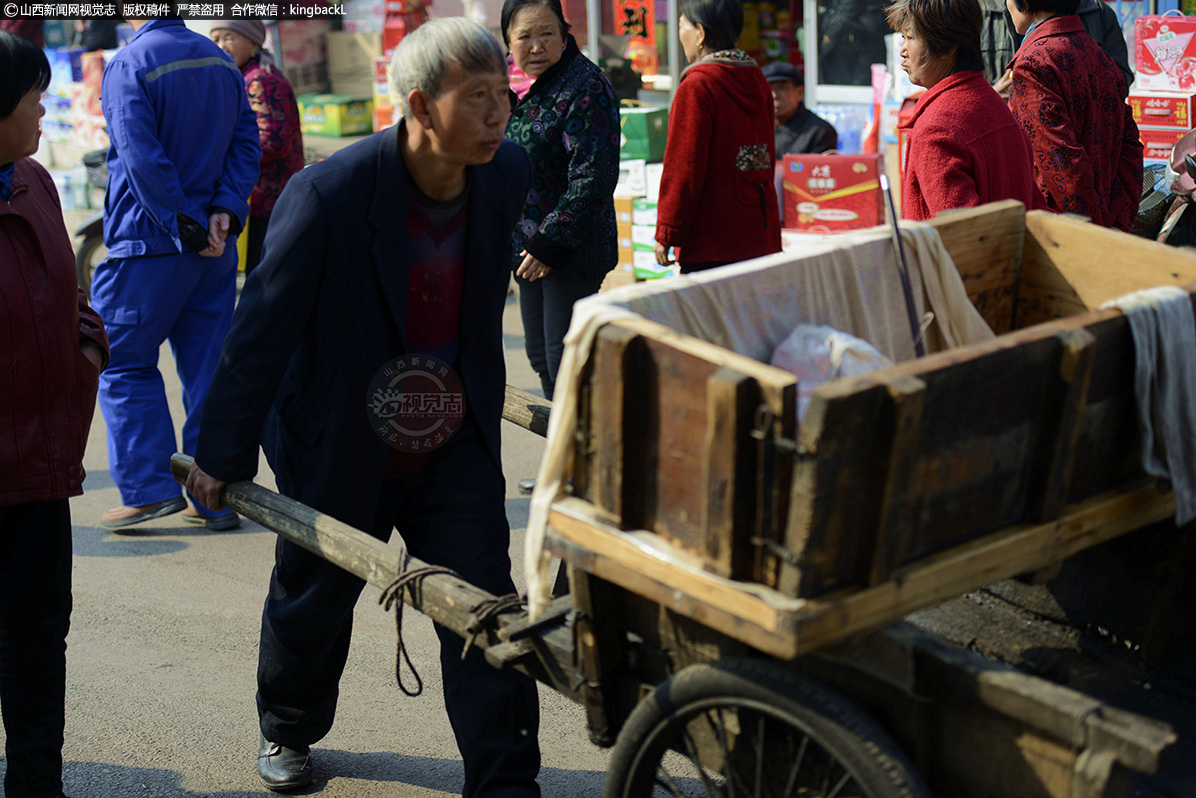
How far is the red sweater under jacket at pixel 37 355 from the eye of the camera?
2631mm

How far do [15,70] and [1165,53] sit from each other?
480cm

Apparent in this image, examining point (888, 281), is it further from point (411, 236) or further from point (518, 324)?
point (518, 324)

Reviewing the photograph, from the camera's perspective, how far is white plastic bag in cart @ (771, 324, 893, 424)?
2094 millimetres

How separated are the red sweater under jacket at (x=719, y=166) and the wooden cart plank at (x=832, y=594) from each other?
2654 millimetres

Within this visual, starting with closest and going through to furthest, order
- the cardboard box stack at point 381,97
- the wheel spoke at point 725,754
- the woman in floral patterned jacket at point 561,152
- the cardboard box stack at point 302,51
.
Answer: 1. the wheel spoke at point 725,754
2. the woman in floral patterned jacket at point 561,152
3. the cardboard box stack at point 381,97
4. the cardboard box stack at point 302,51

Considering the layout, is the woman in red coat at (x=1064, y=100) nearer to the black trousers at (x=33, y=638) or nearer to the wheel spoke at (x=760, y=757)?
the wheel spoke at (x=760, y=757)

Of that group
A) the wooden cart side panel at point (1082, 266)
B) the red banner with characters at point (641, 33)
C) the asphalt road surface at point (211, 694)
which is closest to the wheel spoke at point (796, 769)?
the asphalt road surface at point (211, 694)

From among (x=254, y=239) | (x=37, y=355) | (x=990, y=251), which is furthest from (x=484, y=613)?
(x=254, y=239)

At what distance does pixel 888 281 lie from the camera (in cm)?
251

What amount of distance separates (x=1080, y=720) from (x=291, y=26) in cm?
1140

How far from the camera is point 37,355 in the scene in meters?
2.68

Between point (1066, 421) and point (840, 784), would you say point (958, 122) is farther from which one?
point (840, 784)

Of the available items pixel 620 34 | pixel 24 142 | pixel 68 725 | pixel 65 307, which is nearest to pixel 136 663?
pixel 68 725

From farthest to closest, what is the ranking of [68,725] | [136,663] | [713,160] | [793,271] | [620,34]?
[620,34] → [713,160] → [136,663] → [68,725] → [793,271]
